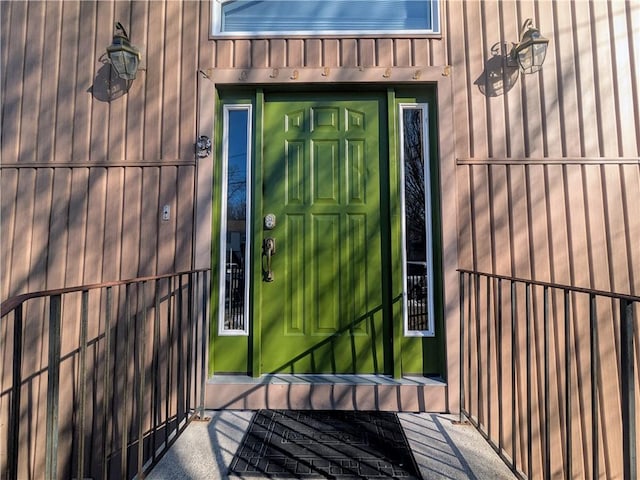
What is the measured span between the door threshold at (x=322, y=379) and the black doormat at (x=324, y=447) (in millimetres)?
180

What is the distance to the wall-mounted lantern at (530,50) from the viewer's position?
245 cm

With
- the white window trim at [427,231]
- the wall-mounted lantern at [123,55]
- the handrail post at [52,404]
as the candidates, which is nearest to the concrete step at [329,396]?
the white window trim at [427,231]

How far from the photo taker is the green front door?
2.48m

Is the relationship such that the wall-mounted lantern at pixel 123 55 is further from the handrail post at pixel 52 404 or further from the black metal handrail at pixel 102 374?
the handrail post at pixel 52 404

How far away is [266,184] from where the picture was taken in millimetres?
2594

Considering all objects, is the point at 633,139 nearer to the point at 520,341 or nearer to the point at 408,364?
the point at 520,341

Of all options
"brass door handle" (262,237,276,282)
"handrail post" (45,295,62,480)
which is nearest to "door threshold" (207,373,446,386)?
"brass door handle" (262,237,276,282)

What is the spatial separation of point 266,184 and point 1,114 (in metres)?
2.07

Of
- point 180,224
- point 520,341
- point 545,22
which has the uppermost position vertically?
point 545,22

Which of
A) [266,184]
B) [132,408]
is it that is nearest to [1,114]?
[266,184]

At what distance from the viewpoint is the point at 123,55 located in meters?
2.54

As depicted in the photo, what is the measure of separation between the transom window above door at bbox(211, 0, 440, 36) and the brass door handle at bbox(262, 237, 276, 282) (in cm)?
151

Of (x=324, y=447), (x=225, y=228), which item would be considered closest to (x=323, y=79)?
(x=225, y=228)

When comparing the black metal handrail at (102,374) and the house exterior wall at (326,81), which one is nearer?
the black metal handrail at (102,374)
